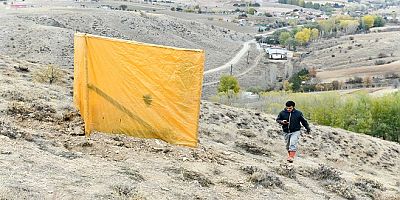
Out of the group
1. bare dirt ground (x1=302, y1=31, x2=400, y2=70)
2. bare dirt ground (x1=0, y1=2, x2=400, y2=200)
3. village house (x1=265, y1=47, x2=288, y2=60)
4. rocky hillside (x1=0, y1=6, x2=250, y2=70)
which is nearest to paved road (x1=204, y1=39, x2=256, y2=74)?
rocky hillside (x1=0, y1=6, x2=250, y2=70)

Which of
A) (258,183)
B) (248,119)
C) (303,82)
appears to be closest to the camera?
(258,183)

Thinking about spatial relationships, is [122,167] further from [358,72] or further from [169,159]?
[358,72]

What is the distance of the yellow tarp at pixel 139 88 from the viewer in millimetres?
11336

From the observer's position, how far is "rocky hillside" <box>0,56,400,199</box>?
8.78 m

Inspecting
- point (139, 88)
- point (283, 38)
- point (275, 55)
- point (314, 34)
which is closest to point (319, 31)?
point (314, 34)

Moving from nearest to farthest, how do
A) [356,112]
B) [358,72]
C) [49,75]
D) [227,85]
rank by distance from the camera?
[49,75] < [356,112] < [227,85] < [358,72]

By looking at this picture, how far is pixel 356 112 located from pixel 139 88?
3579 cm

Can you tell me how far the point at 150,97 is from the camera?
38.1 feet

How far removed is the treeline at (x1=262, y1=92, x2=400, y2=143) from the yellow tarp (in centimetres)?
2868

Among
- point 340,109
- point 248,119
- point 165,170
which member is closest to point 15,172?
point 165,170

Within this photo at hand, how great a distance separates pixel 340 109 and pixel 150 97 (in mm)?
36579

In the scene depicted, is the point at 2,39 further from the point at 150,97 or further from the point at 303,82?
the point at 150,97

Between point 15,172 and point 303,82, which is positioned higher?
point 15,172

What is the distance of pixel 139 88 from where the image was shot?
38.0 ft
